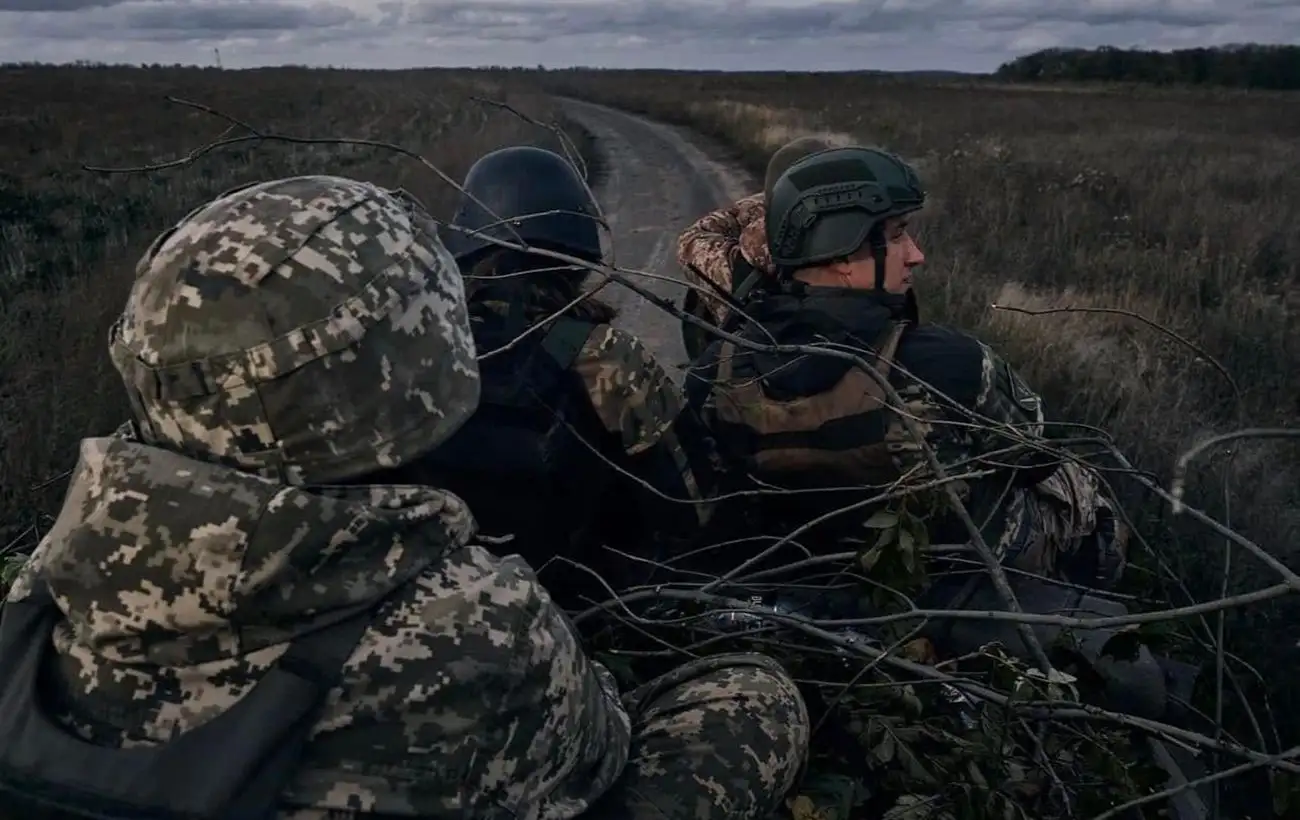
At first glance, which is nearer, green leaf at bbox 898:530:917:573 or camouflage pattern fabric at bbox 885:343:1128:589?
green leaf at bbox 898:530:917:573

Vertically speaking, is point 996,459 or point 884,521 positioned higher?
point 884,521

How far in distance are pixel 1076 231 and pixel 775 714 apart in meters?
9.57

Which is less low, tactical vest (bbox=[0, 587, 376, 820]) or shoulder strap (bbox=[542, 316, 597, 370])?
shoulder strap (bbox=[542, 316, 597, 370])

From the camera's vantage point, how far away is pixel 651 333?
7.87 metres

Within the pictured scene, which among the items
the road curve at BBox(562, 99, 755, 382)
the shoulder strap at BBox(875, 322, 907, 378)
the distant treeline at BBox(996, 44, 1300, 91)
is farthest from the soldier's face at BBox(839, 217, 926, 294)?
the distant treeline at BBox(996, 44, 1300, 91)

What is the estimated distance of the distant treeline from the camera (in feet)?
165

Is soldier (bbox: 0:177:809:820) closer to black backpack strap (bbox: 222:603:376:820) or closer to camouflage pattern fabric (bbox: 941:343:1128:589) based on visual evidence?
black backpack strap (bbox: 222:603:376:820)

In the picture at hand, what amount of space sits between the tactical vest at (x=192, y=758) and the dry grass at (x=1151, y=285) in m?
2.53

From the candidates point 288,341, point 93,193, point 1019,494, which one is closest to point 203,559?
point 288,341

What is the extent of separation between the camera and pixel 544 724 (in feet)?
6.01

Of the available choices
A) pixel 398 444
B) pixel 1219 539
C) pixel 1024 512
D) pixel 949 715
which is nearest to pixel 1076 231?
pixel 1219 539

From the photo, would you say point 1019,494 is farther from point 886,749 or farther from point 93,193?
point 93,193

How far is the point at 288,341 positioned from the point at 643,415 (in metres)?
1.49

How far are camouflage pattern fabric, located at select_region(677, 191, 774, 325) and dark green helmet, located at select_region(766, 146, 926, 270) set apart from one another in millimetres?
698
